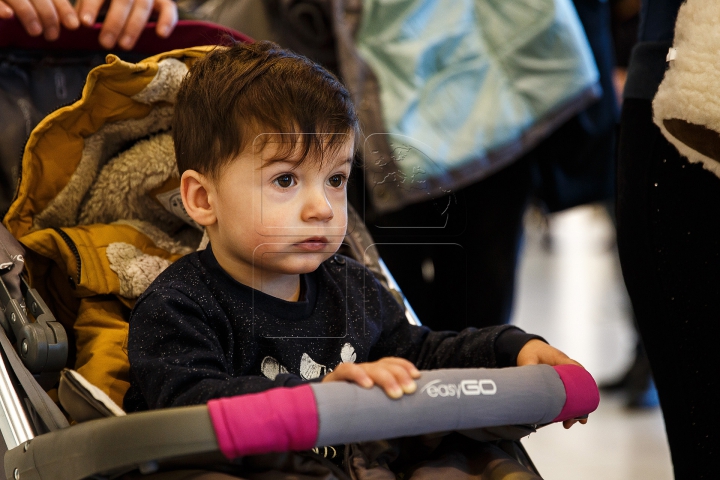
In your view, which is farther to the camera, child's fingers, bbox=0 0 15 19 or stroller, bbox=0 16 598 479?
child's fingers, bbox=0 0 15 19

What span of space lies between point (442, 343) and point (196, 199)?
1.23ft

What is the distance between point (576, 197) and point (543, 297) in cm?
197

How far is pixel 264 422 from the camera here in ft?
2.24

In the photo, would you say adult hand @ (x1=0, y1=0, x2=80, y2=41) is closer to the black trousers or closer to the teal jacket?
the teal jacket

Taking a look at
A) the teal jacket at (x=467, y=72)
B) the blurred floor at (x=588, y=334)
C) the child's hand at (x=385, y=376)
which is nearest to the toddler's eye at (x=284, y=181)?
the child's hand at (x=385, y=376)

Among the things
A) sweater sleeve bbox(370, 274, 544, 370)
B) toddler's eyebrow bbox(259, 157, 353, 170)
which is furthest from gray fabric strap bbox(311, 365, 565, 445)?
toddler's eyebrow bbox(259, 157, 353, 170)

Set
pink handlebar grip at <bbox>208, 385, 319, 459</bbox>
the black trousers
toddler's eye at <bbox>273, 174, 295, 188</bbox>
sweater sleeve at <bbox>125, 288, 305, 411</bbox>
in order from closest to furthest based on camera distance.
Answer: pink handlebar grip at <bbox>208, 385, 319, 459</bbox>
sweater sleeve at <bbox>125, 288, 305, 411</bbox>
toddler's eye at <bbox>273, 174, 295, 188</bbox>
the black trousers

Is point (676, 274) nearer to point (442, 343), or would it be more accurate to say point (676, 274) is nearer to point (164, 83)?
point (442, 343)

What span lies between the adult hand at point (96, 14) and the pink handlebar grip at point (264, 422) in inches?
27.6

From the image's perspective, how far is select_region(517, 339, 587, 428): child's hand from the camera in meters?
0.91

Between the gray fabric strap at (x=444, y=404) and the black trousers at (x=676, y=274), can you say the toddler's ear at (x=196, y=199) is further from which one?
the black trousers at (x=676, y=274)

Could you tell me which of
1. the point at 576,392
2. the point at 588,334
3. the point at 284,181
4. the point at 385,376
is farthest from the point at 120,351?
the point at 588,334

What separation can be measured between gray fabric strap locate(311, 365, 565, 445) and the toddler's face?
0.24m

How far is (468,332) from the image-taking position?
1042 mm
